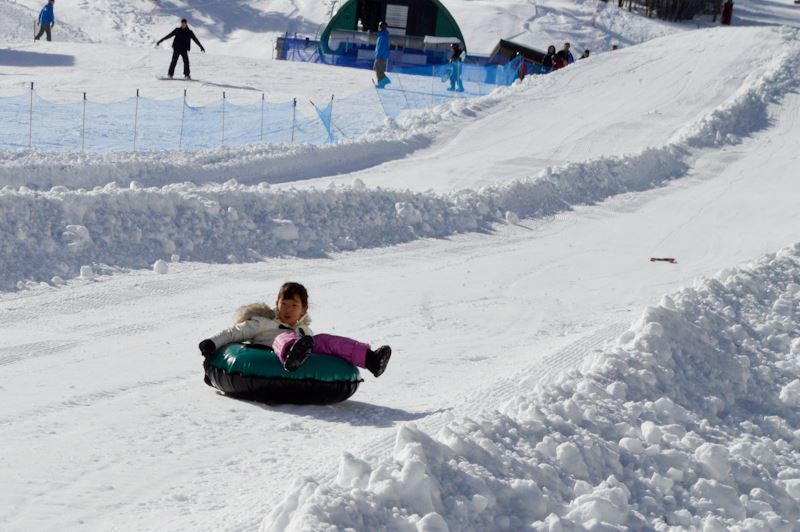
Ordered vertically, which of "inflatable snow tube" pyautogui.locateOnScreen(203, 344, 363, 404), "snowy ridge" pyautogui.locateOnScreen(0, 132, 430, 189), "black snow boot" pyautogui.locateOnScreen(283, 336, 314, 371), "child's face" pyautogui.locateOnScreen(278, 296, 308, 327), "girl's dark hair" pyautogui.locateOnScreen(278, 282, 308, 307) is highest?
"girl's dark hair" pyautogui.locateOnScreen(278, 282, 308, 307)

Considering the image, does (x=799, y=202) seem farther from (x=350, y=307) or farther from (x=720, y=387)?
(x=720, y=387)

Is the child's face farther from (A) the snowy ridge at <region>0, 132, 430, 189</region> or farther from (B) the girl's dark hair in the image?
(A) the snowy ridge at <region>0, 132, 430, 189</region>

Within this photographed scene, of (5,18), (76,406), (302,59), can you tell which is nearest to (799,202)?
(76,406)

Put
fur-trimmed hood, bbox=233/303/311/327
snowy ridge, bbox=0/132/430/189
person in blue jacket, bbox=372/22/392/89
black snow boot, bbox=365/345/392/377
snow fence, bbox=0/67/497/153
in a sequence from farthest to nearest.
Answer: person in blue jacket, bbox=372/22/392/89, snow fence, bbox=0/67/497/153, snowy ridge, bbox=0/132/430/189, fur-trimmed hood, bbox=233/303/311/327, black snow boot, bbox=365/345/392/377

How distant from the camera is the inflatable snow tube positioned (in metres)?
8.76

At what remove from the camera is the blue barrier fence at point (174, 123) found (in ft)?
71.8

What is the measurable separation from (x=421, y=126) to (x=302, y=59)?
18.5 m

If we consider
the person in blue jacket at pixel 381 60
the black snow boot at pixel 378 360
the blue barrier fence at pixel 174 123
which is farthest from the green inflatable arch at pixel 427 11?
the black snow boot at pixel 378 360

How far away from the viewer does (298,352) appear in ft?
27.9

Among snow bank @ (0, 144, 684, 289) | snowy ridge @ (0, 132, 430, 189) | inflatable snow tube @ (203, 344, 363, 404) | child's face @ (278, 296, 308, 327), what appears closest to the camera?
inflatable snow tube @ (203, 344, 363, 404)

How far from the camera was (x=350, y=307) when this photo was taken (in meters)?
12.7

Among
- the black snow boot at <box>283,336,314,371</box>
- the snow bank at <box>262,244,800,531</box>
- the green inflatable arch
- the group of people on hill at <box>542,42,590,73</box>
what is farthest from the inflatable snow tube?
the green inflatable arch

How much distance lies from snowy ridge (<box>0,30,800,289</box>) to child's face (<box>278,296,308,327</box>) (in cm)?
416

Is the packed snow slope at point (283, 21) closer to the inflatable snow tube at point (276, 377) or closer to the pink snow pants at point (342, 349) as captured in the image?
the pink snow pants at point (342, 349)
